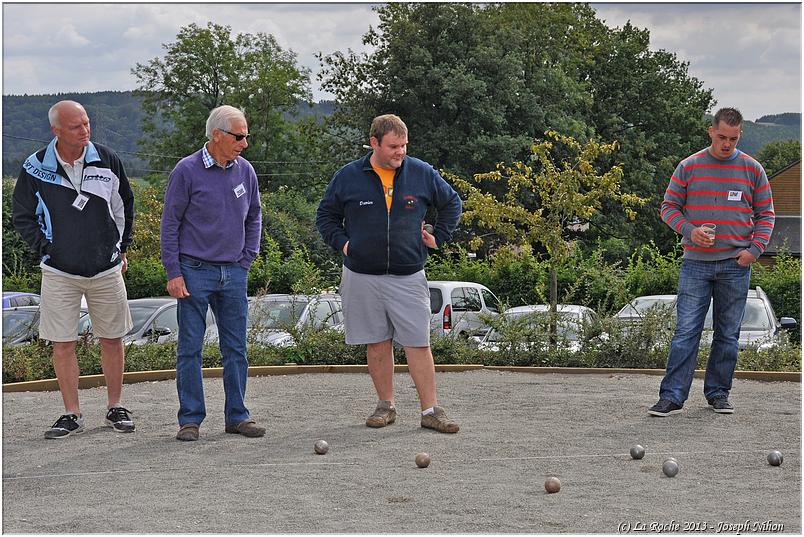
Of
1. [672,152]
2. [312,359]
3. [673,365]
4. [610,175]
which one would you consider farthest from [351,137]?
[673,365]

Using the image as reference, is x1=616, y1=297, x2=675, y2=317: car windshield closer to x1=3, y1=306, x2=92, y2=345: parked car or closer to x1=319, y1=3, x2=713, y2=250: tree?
x1=3, y1=306, x2=92, y2=345: parked car

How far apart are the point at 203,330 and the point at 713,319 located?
138 inches

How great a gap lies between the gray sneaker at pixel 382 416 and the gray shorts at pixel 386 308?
0.44 m

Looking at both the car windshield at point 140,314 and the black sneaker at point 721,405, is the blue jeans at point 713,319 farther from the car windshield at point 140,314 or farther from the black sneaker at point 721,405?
the car windshield at point 140,314

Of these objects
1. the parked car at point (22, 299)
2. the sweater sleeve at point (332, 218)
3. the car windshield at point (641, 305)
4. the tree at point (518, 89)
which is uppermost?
the tree at point (518, 89)

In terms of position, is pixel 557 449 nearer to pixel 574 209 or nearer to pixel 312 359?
pixel 312 359

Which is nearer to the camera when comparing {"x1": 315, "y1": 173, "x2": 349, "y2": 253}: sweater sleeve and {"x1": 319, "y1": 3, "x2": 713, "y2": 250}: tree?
{"x1": 315, "y1": 173, "x2": 349, "y2": 253}: sweater sleeve

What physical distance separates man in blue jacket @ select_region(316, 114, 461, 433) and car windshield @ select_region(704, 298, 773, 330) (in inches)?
320

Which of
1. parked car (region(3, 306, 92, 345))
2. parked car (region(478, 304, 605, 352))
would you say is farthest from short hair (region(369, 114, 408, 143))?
parked car (region(3, 306, 92, 345))

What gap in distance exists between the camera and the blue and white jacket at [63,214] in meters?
6.88

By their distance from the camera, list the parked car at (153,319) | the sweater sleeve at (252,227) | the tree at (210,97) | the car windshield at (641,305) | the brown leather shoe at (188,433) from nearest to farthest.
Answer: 1. the brown leather shoe at (188,433)
2. the sweater sleeve at (252,227)
3. the car windshield at (641,305)
4. the parked car at (153,319)
5. the tree at (210,97)

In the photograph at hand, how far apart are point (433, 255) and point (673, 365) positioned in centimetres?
2246

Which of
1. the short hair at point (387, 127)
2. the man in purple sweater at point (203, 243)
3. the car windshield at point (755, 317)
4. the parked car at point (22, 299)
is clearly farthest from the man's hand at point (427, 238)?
the parked car at point (22, 299)

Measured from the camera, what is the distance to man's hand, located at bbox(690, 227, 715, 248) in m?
7.43
